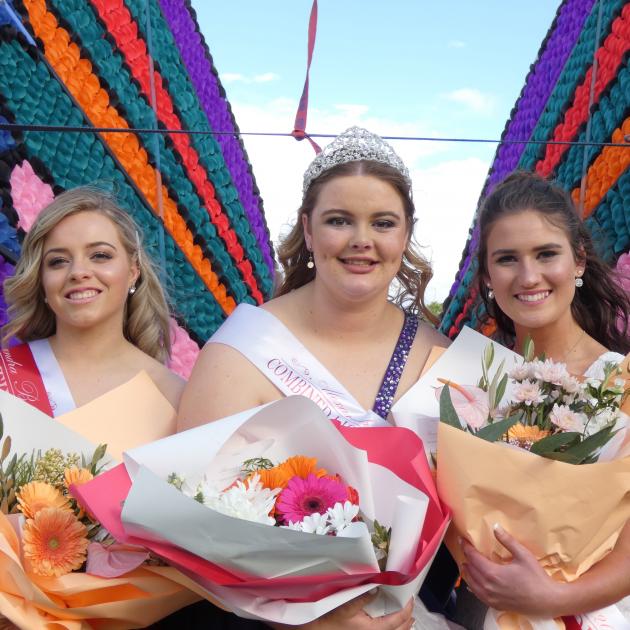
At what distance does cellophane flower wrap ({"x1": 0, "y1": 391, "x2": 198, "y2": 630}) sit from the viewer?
1484mm

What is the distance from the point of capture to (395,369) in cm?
235

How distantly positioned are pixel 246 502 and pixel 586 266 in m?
1.67

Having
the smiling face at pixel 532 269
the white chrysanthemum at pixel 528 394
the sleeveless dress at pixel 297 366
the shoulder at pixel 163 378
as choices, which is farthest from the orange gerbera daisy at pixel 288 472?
the smiling face at pixel 532 269

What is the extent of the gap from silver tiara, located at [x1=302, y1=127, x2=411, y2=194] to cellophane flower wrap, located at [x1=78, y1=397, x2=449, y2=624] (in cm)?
Answer: 102

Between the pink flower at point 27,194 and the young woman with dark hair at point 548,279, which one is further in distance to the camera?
the pink flower at point 27,194

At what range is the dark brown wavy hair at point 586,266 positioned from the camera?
2564 mm

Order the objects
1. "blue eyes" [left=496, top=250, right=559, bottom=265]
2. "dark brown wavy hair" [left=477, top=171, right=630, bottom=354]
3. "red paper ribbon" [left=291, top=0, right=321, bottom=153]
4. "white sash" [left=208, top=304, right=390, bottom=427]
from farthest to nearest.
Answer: "red paper ribbon" [left=291, top=0, right=321, bottom=153]
"dark brown wavy hair" [left=477, top=171, right=630, bottom=354]
"blue eyes" [left=496, top=250, right=559, bottom=265]
"white sash" [left=208, top=304, right=390, bottom=427]

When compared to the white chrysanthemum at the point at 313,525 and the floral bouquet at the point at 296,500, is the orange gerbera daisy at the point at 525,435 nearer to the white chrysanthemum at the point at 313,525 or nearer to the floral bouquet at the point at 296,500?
the floral bouquet at the point at 296,500

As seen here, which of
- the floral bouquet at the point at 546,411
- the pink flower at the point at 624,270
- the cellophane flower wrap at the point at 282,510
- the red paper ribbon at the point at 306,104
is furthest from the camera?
the red paper ribbon at the point at 306,104

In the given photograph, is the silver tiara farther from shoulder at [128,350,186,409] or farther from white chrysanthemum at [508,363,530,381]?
white chrysanthemum at [508,363,530,381]

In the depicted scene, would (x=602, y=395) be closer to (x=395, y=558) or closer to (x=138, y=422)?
(x=395, y=558)

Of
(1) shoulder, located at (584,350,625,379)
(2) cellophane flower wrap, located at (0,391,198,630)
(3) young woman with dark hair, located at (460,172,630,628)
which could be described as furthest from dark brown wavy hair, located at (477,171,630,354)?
(2) cellophane flower wrap, located at (0,391,198,630)

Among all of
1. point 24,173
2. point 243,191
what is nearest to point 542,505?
point 24,173

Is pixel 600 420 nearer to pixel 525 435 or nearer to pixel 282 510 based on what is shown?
pixel 525 435
